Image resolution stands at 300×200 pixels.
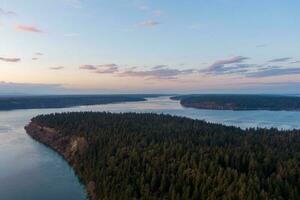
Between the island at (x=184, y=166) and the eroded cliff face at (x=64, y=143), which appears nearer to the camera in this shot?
the island at (x=184, y=166)

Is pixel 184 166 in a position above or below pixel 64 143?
above

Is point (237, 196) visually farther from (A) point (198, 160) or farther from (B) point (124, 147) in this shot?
(B) point (124, 147)

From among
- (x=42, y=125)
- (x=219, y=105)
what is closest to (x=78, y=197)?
(x=42, y=125)

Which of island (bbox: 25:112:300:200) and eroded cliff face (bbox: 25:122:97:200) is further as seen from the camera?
eroded cliff face (bbox: 25:122:97:200)

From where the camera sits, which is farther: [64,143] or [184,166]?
[64,143]
